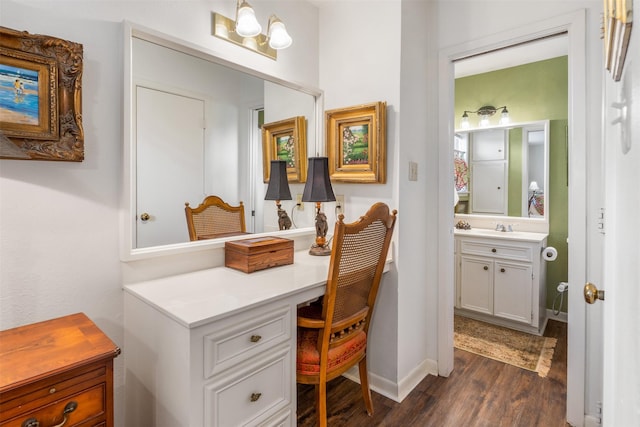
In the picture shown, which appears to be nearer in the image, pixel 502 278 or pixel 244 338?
pixel 244 338

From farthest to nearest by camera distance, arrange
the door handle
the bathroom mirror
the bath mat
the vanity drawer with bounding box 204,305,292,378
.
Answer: the bathroom mirror, the bath mat, the vanity drawer with bounding box 204,305,292,378, the door handle

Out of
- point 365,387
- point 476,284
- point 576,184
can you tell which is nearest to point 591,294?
point 576,184

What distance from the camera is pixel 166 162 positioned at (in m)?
1.60

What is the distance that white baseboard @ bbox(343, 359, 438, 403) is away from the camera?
6.59 ft

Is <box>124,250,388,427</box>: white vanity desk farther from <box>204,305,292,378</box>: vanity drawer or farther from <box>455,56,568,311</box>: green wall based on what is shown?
<box>455,56,568,311</box>: green wall

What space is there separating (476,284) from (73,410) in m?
3.13

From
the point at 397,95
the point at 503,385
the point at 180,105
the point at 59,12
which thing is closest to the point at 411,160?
the point at 397,95

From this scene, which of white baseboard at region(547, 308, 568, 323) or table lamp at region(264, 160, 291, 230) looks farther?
white baseboard at region(547, 308, 568, 323)

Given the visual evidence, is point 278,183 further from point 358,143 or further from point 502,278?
point 502,278

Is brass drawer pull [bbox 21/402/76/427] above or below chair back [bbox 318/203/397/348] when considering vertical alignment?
below

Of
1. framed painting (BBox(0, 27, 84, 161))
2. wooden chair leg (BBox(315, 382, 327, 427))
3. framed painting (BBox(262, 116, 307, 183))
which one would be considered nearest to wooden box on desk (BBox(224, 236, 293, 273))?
framed painting (BBox(262, 116, 307, 183))

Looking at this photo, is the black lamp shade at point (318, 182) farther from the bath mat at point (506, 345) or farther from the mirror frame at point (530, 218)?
the mirror frame at point (530, 218)

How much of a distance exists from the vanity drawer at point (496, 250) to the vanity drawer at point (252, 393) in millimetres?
2388

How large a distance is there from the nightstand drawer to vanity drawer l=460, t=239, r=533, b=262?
3040 millimetres
